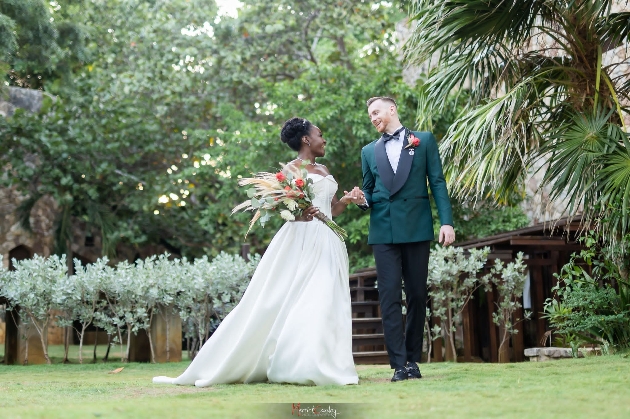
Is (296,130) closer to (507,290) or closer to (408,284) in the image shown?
(408,284)

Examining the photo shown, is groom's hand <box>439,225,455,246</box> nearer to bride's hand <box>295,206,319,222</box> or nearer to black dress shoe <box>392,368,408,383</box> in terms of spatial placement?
black dress shoe <box>392,368,408,383</box>

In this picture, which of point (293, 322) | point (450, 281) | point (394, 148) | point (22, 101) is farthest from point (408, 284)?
point (22, 101)

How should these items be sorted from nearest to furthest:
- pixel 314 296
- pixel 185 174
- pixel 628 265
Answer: pixel 314 296 → pixel 628 265 → pixel 185 174

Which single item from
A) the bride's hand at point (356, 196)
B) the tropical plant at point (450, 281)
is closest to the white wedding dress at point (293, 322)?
the bride's hand at point (356, 196)

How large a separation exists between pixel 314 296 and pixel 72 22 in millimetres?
8559

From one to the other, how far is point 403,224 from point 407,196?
0.22m

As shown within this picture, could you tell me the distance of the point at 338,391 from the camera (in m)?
4.86

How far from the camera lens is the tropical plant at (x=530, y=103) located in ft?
23.7

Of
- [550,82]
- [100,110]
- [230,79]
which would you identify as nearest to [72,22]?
[100,110]

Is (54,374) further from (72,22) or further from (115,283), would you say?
(72,22)

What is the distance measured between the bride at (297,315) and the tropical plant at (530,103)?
192 cm

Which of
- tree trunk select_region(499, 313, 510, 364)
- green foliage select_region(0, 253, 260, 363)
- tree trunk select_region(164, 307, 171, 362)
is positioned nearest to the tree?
green foliage select_region(0, 253, 260, 363)

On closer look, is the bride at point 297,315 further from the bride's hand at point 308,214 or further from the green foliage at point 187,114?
the green foliage at point 187,114

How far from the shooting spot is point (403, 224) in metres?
5.54
